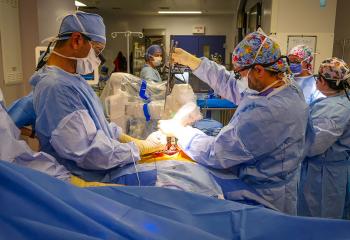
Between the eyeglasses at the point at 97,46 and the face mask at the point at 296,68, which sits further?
the face mask at the point at 296,68

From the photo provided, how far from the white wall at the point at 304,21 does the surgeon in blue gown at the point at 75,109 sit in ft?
8.22

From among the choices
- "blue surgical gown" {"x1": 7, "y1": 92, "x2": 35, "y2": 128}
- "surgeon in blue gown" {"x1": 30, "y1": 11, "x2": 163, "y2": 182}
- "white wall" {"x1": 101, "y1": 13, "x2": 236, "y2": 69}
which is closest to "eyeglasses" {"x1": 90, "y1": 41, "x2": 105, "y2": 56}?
"surgeon in blue gown" {"x1": 30, "y1": 11, "x2": 163, "y2": 182}

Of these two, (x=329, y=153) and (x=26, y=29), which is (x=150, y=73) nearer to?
(x=26, y=29)

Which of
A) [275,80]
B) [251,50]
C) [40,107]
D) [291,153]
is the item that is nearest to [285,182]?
[291,153]

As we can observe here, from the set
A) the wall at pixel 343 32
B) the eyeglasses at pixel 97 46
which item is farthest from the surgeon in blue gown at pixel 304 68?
the eyeglasses at pixel 97 46

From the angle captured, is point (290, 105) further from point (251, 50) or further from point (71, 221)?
point (71, 221)

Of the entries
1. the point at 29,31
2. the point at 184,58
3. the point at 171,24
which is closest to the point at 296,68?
the point at 184,58

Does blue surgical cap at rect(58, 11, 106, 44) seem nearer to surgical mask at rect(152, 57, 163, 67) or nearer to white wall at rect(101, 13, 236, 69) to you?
surgical mask at rect(152, 57, 163, 67)

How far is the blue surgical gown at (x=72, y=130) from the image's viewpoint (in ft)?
4.98

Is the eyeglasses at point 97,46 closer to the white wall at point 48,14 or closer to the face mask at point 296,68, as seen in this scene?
the white wall at point 48,14

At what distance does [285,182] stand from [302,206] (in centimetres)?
113

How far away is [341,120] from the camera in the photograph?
2.46m

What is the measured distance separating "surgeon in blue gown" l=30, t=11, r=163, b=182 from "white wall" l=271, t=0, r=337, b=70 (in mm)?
2505

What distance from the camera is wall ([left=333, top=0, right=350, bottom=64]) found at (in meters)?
4.20
